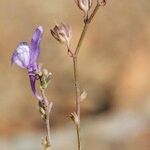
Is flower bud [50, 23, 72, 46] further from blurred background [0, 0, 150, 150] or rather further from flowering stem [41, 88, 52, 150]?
blurred background [0, 0, 150, 150]

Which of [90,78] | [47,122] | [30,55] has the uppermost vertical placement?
[90,78]

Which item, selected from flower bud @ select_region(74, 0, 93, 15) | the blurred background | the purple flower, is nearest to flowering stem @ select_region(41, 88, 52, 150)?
the purple flower

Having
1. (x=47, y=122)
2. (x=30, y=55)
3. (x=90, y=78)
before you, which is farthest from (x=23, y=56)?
(x=90, y=78)

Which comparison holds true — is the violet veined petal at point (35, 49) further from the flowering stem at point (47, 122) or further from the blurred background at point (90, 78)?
the blurred background at point (90, 78)

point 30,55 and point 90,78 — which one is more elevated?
point 90,78

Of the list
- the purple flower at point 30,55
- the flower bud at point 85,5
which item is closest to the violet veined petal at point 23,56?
the purple flower at point 30,55

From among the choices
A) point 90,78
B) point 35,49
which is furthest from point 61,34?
point 90,78

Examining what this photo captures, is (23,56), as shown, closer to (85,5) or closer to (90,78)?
(85,5)

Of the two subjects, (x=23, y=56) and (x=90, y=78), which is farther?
(x=90, y=78)
